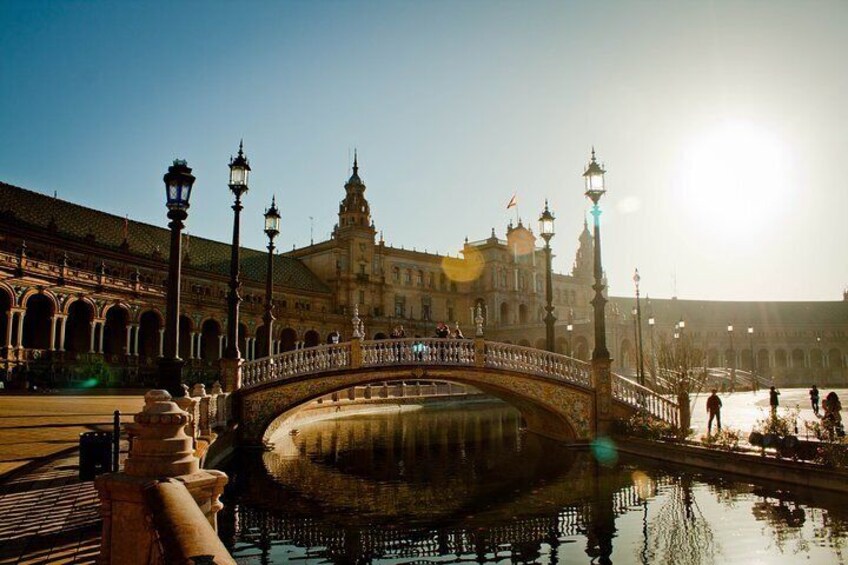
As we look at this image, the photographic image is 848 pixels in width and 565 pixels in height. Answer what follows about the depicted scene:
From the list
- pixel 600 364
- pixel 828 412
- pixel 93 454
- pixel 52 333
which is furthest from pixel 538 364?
pixel 52 333

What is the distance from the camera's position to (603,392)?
22.2 meters

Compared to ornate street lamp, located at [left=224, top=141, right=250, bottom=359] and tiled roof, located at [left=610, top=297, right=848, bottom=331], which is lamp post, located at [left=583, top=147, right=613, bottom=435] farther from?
tiled roof, located at [left=610, top=297, right=848, bottom=331]

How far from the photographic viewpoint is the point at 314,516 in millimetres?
12773

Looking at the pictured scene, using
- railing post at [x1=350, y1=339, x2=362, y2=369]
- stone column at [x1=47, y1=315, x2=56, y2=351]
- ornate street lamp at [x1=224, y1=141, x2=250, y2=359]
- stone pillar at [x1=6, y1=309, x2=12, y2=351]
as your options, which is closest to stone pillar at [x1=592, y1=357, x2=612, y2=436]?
railing post at [x1=350, y1=339, x2=362, y2=369]

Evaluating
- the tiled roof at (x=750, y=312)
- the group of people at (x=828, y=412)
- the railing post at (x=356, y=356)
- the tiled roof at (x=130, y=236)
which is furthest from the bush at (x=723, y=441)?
the tiled roof at (x=750, y=312)

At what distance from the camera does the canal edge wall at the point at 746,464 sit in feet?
45.8

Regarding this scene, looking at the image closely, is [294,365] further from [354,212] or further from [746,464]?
[354,212]

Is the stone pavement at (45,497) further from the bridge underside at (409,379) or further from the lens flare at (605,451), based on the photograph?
the lens flare at (605,451)

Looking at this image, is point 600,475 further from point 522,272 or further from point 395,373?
point 522,272

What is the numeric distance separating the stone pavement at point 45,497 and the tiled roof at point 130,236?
114ft

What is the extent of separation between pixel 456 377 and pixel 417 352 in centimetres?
169

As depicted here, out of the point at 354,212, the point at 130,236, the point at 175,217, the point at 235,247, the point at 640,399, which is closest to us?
the point at 175,217

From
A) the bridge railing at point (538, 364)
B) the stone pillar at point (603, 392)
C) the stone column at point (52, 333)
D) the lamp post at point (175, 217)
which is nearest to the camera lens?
the lamp post at point (175, 217)

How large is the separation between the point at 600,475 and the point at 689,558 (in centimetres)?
709
